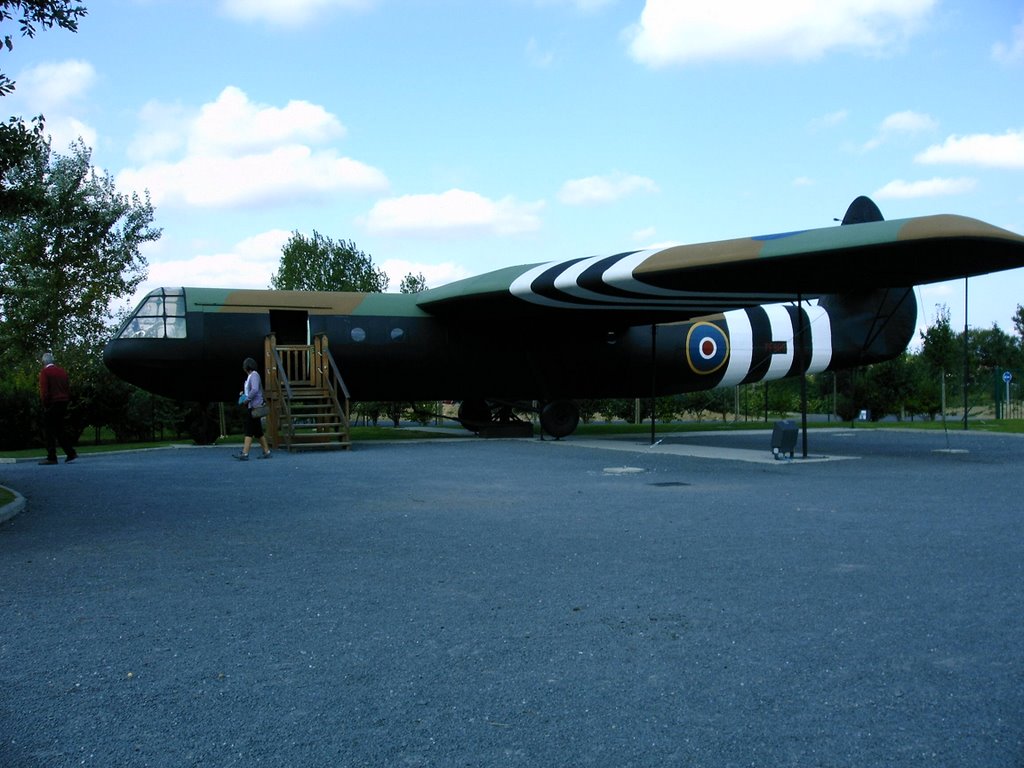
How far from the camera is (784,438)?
13.6m

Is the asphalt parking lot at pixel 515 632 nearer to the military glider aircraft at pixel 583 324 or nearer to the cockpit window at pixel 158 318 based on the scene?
the military glider aircraft at pixel 583 324

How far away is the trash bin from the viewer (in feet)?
44.5

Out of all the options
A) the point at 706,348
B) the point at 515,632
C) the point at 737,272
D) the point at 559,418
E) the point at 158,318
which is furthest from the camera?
the point at 706,348

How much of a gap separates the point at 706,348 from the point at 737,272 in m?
8.38

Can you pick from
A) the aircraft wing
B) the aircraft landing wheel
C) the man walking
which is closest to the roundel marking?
the aircraft wing

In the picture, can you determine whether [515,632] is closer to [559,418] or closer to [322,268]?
[559,418]

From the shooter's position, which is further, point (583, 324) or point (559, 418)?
point (559, 418)

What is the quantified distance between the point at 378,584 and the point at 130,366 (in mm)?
13577

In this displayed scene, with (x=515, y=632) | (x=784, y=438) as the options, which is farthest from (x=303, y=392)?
(x=515, y=632)

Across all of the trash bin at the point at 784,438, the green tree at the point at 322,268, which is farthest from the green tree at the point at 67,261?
the trash bin at the point at 784,438

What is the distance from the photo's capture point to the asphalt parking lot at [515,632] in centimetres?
297

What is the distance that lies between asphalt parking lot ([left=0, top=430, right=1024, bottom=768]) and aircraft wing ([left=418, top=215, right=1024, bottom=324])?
404cm

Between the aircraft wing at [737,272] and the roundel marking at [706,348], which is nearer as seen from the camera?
the aircraft wing at [737,272]

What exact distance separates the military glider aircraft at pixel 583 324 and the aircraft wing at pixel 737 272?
0.04m
